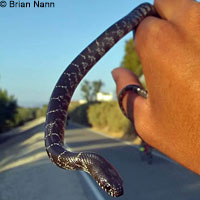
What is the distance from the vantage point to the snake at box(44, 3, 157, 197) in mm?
3508

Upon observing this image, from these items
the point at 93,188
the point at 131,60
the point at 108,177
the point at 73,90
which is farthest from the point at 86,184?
the point at 131,60

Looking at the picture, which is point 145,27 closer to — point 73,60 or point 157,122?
point 157,122

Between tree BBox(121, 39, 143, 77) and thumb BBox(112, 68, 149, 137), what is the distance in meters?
38.9

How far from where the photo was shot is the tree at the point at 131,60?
42844mm

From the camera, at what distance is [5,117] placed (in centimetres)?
4328

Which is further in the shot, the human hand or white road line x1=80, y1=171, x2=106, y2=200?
white road line x1=80, y1=171, x2=106, y2=200

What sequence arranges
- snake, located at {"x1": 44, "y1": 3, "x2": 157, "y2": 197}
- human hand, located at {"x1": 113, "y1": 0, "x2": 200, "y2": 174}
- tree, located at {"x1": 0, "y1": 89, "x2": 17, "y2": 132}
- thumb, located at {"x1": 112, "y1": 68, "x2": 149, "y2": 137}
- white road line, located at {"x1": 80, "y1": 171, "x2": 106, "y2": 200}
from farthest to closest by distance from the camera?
tree, located at {"x1": 0, "y1": 89, "x2": 17, "y2": 132} < white road line, located at {"x1": 80, "y1": 171, "x2": 106, "y2": 200} < snake, located at {"x1": 44, "y1": 3, "x2": 157, "y2": 197} < thumb, located at {"x1": 112, "y1": 68, "x2": 149, "y2": 137} < human hand, located at {"x1": 113, "y1": 0, "x2": 200, "y2": 174}

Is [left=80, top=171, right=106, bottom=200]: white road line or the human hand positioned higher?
the human hand

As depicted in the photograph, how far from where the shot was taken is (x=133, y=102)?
10.6 feet

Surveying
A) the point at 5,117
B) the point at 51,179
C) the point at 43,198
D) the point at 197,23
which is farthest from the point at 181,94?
the point at 5,117

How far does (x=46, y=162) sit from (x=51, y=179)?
10.5ft

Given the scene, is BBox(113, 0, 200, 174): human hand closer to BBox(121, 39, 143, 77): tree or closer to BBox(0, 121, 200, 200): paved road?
BBox(0, 121, 200, 200): paved road

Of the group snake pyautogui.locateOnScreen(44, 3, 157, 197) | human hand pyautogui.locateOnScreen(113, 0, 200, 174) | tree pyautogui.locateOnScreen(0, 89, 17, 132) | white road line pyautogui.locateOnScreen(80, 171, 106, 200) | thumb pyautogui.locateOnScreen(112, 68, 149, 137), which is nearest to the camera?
human hand pyautogui.locateOnScreen(113, 0, 200, 174)


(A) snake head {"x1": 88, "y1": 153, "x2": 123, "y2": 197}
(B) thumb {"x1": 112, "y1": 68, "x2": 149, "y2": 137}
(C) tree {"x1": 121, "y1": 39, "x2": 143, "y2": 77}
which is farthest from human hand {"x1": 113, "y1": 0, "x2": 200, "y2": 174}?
(C) tree {"x1": 121, "y1": 39, "x2": 143, "y2": 77}
